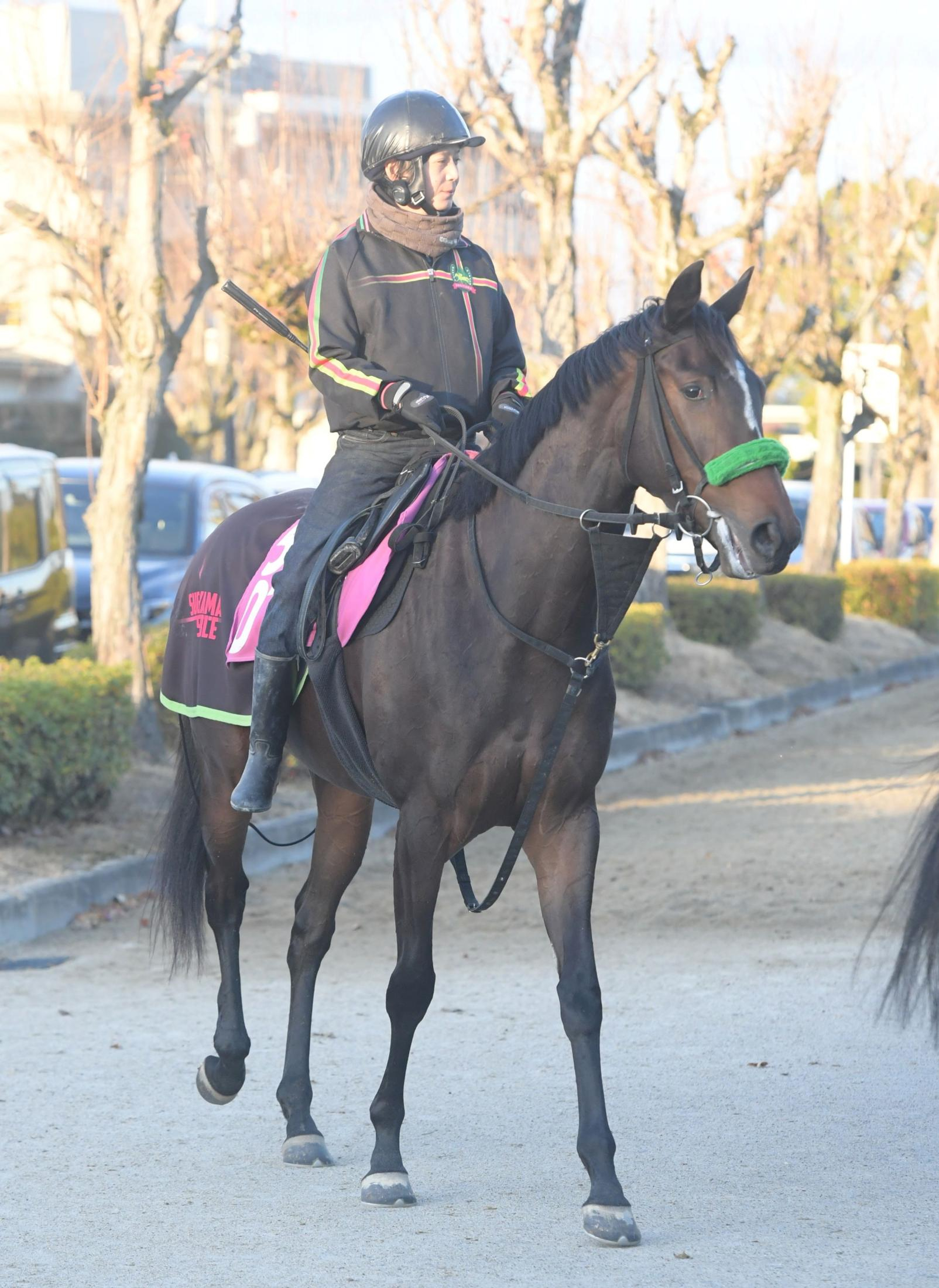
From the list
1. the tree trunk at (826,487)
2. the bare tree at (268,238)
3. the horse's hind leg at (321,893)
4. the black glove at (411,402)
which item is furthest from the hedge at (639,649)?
the black glove at (411,402)

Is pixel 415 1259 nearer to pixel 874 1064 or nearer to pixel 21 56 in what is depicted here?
pixel 874 1064

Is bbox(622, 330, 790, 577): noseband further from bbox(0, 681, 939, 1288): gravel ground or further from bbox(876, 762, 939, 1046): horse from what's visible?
bbox(0, 681, 939, 1288): gravel ground

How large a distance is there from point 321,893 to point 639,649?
1084 centimetres

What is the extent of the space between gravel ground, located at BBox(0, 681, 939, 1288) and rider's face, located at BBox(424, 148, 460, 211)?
107 inches

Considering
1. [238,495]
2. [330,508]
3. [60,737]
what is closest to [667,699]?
[238,495]

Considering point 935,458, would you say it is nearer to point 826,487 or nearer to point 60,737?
point 826,487

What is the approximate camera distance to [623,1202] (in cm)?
427

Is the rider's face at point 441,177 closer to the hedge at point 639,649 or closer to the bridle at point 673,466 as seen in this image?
the bridle at point 673,466

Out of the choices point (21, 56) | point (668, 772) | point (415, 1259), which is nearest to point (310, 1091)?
point (415, 1259)

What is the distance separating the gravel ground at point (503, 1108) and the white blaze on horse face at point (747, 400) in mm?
1922

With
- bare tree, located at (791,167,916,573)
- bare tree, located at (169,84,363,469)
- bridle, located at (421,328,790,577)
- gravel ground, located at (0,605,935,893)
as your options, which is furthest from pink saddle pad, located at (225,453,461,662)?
bare tree, located at (791,167,916,573)

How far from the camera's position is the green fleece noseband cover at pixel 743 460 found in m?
3.96

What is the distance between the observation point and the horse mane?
416 cm

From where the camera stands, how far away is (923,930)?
4699 millimetres
